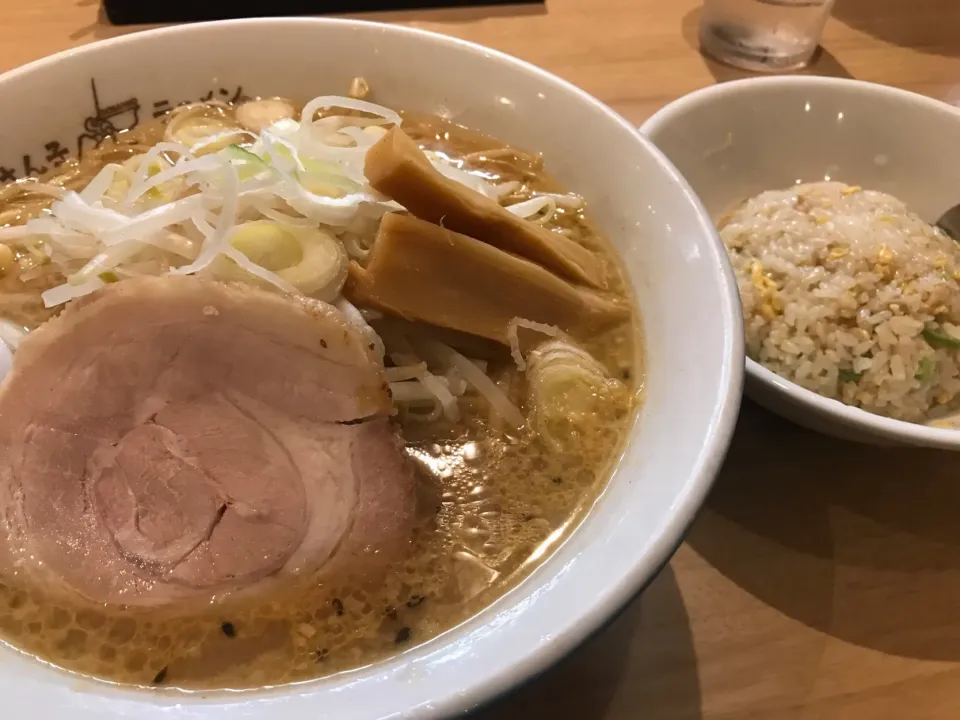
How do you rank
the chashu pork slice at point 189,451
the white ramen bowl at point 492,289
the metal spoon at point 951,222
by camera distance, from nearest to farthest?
the white ramen bowl at point 492,289, the chashu pork slice at point 189,451, the metal spoon at point 951,222

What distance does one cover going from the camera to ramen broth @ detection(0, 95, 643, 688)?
0.77m

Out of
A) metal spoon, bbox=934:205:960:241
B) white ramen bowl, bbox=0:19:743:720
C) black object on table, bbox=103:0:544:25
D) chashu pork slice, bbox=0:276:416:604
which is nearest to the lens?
white ramen bowl, bbox=0:19:743:720

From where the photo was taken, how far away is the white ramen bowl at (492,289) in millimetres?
683

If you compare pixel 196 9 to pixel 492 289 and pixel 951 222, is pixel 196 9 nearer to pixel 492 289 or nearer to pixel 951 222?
pixel 492 289

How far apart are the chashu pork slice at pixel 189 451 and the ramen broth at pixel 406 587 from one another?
0.03 m

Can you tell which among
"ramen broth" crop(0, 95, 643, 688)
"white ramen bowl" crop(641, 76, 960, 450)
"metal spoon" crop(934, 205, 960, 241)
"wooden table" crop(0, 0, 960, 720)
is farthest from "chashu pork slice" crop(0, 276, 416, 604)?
"metal spoon" crop(934, 205, 960, 241)

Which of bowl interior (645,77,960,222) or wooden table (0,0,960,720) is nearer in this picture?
wooden table (0,0,960,720)

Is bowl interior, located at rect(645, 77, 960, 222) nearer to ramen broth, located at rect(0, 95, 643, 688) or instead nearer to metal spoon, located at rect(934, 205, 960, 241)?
metal spoon, located at rect(934, 205, 960, 241)

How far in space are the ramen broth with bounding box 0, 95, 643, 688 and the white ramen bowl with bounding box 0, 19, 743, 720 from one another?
2cm

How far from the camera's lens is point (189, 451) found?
843 mm

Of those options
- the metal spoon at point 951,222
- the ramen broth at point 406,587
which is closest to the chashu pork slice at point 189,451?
the ramen broth at point 406,587

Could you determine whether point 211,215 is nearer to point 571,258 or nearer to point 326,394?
point 326,394

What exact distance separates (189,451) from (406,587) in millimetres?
275

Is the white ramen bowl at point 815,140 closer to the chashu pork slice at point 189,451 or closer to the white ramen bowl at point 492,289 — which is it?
the white ramen bowl at point 492,289
